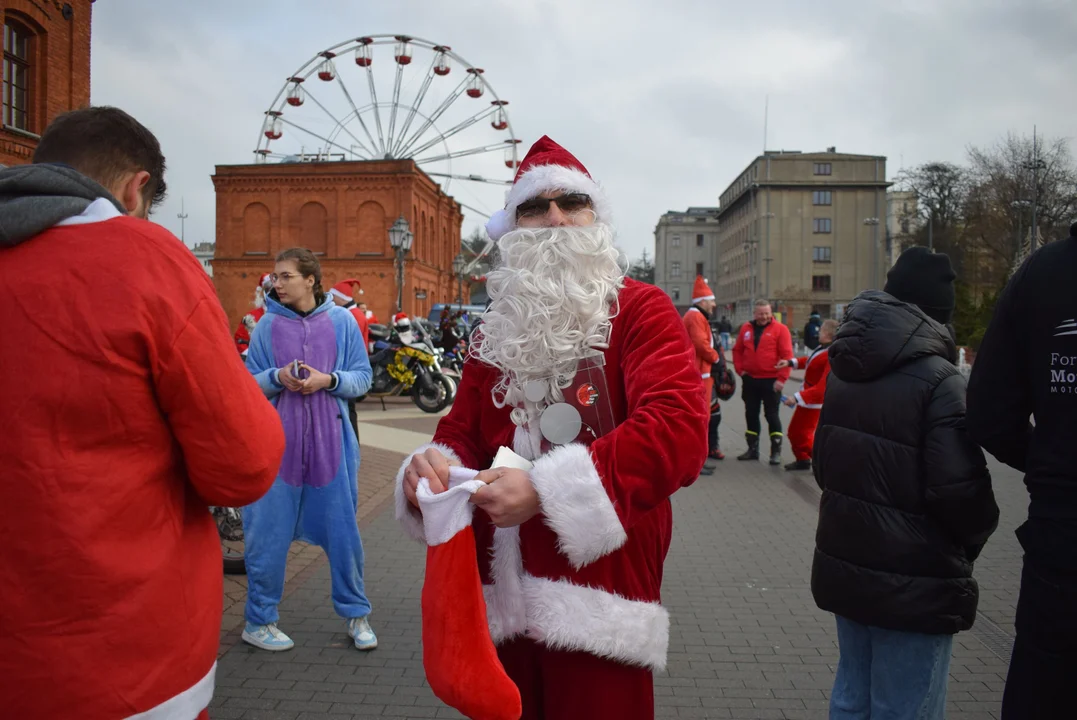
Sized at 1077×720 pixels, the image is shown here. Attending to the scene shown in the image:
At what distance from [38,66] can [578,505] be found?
59.8ft

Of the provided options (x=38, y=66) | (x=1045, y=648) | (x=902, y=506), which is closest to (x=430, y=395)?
(x=38, y=66)

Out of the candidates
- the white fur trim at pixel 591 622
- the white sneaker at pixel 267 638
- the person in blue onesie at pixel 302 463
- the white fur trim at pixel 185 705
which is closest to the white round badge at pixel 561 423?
the white fur trim at pixel 591 622

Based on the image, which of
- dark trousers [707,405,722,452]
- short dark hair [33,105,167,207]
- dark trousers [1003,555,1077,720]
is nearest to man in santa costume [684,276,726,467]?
dark trousers [707,405,722,452]

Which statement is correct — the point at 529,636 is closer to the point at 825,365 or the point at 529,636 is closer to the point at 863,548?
the point at 863,548

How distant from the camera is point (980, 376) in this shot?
2.29 metres

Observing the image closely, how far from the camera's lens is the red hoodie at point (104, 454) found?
1607mm

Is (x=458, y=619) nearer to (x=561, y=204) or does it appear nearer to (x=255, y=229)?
(x=561, y=204)

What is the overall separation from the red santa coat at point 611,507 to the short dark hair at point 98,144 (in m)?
1.07

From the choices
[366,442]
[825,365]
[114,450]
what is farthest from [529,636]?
[366,442]

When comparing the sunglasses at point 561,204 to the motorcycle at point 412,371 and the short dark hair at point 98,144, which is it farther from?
the motorcycle at point 412,371

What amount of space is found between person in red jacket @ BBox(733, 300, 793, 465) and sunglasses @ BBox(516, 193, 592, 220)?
803 centimetres

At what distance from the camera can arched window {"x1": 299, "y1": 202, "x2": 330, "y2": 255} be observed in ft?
147

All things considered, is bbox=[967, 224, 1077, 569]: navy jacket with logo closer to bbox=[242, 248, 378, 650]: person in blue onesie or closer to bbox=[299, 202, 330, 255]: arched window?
Answer: bbox=[242, 248, 378, 650]: person in blue onesie

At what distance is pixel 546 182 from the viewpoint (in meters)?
2.33
